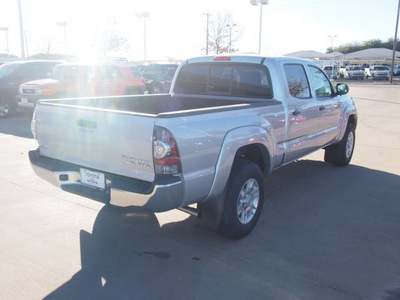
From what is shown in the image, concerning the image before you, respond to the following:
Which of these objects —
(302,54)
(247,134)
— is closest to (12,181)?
(247,134)

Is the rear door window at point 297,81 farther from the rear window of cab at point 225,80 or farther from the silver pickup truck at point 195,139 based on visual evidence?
the rear window of cab at point 225,80

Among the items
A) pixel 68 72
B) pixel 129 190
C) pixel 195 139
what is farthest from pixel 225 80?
pixel 68 72

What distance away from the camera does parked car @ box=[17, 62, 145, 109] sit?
12039 millimetres

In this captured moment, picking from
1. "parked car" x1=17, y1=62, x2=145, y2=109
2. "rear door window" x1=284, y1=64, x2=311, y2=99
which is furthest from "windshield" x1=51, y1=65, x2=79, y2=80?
"rear door window" x1=284, y1=64, x2=311, y2=99

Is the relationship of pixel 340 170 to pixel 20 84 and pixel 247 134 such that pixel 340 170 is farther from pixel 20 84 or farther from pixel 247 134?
pixel 20 84

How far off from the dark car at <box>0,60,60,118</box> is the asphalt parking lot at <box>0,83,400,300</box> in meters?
7.99

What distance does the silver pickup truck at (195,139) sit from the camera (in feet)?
10.6

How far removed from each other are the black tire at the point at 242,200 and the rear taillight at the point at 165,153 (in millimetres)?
855

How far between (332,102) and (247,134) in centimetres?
288

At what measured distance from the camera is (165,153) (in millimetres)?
3137

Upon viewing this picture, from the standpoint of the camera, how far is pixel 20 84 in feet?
42.9

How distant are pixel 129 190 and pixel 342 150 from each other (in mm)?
4813

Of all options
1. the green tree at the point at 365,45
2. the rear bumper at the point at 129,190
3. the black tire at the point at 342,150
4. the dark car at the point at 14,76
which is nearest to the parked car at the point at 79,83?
the dark car at the point at 14,76

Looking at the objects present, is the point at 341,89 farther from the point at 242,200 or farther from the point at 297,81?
the point at 242,200
